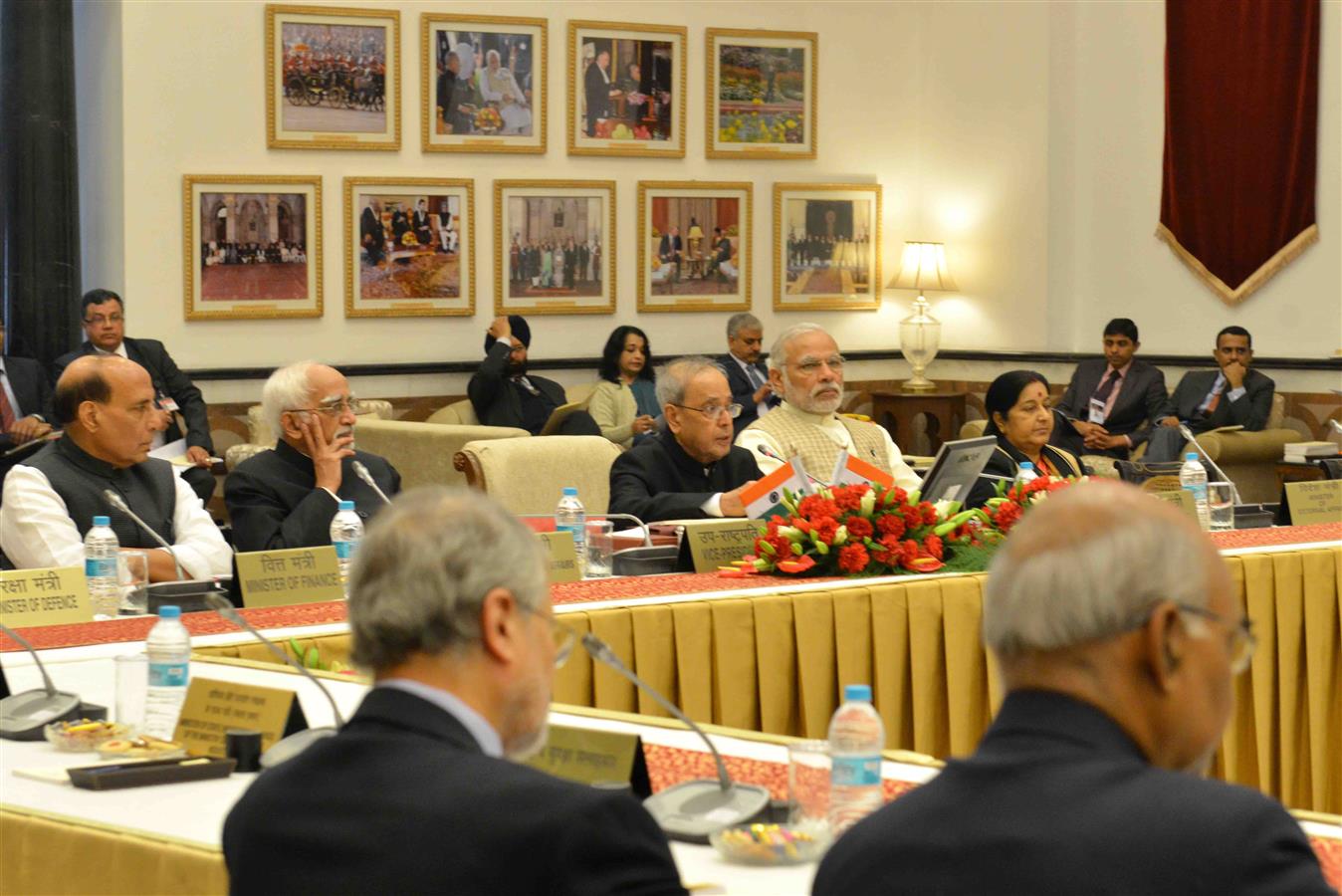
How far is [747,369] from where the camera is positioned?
10422mm

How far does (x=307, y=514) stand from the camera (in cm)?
489

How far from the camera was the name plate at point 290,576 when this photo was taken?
407cm

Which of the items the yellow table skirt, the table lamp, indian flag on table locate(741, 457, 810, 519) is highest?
the table lamp

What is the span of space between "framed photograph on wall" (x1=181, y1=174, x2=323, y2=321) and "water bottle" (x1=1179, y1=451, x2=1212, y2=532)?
564 cm

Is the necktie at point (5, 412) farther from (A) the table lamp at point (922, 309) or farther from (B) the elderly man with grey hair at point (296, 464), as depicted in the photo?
(A) the table lamp at point (922, 309)

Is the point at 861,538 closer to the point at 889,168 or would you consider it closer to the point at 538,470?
the point at 538,470

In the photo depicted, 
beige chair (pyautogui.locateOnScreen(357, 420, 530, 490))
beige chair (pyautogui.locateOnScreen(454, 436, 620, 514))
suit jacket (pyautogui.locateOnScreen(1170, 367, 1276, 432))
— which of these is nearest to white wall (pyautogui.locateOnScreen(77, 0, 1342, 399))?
suit jacket (pyautogui.locateOnScreen(1170, 367, 1276, 432))

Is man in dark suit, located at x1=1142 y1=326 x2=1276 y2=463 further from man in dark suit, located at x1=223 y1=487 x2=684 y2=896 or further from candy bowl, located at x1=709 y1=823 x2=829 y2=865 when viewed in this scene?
man in dark suit, located at x1=223 y1=487 x2=684 y2=896

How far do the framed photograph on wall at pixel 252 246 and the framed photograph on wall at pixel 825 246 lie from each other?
287 centimetres

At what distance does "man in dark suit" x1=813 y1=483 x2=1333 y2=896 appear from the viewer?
1.39 meters

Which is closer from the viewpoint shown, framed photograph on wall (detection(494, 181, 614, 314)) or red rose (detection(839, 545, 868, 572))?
red rose (detection(839, 545, 868, 572))

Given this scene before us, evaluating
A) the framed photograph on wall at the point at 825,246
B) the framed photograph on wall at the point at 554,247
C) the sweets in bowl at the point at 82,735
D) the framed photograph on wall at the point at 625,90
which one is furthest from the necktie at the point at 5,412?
the sweets in bowl at the point at 82,735

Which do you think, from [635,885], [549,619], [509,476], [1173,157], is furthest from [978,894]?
[1173,157]

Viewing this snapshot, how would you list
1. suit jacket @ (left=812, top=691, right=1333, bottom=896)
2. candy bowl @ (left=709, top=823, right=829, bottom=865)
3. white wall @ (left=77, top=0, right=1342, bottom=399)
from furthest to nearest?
white wall @ (left=77, top=0, right=1342, bottom=399)
candy bowl @ (left=709, top=823, right=829, bottom=865)
suit jacket @ (left=812, top=691, right=1333, bottom=896)
